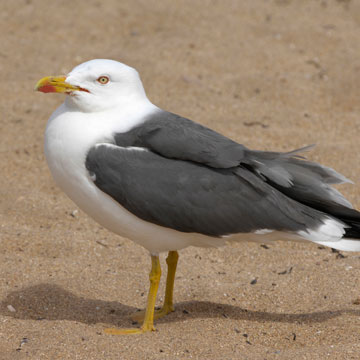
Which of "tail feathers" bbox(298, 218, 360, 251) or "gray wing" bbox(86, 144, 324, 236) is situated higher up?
"gray wing" bbox(86, 144, 324, 236)

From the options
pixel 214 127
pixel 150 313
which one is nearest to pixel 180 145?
pixel 150 313

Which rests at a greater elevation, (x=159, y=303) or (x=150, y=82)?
(x=150, y=82)

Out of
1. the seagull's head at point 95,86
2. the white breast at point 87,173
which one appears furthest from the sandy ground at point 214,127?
the seagull's head at point 95,86

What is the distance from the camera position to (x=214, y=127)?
7.43 m

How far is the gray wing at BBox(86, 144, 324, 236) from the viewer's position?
→ 4.23m

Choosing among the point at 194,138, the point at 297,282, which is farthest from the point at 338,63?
the point at 194,138

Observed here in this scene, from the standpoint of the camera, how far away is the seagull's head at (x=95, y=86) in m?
4.43

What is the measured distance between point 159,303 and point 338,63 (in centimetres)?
480

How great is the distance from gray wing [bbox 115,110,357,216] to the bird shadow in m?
0.72

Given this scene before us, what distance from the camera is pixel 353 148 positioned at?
7191mm

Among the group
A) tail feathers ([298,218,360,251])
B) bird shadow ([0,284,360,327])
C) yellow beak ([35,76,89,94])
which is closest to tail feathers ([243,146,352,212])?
tail feathers ([298,218,360,251])

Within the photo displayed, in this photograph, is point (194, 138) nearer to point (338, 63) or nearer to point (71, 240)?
point (71, 240)

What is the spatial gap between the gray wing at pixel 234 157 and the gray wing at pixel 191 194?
57 mm

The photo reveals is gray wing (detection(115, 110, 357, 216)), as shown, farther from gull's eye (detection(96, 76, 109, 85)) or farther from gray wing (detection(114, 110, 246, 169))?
gull's eye (detection(96, 76, 109, 85))
